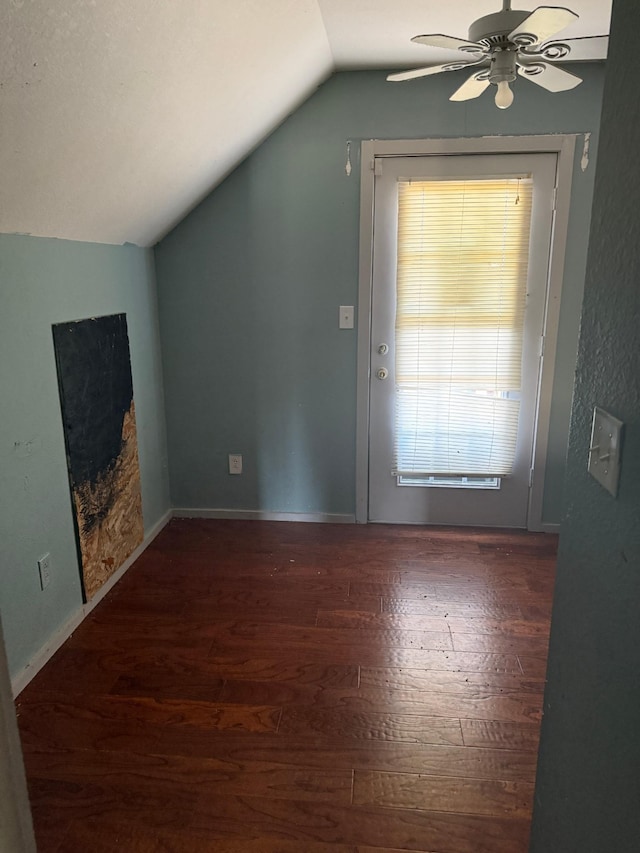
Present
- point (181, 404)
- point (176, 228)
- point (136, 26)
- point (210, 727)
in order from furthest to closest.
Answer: point (181, 404)
point (176, 228)
point (210, 727)
point (136, 26)

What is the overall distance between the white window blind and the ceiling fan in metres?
0.79

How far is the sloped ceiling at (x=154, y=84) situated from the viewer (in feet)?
4.68

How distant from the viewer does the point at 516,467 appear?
3.24 metres

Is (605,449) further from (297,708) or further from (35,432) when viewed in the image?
(35,432)

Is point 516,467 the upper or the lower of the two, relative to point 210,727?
upper

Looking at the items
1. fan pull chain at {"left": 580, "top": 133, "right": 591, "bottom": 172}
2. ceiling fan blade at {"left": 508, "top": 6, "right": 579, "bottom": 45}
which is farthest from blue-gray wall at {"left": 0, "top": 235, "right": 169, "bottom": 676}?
fan pull chain at {"left": 580, "top": 133, "right": 591, "bottom": 172}

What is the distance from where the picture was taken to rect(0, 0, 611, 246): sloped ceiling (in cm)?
143

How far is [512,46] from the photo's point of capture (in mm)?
1808

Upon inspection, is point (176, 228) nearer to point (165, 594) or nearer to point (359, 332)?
point (359, 332)

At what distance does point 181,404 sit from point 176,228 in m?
0.96

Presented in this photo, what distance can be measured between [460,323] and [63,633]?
2339 mm

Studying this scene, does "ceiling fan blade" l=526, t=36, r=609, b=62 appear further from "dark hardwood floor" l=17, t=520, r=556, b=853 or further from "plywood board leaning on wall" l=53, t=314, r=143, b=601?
"dark hardwood floor" l=17, t=520, r=556, b=853

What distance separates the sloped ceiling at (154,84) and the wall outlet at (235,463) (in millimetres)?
1253

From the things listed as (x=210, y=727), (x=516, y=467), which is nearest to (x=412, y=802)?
(x=210, y=727)
